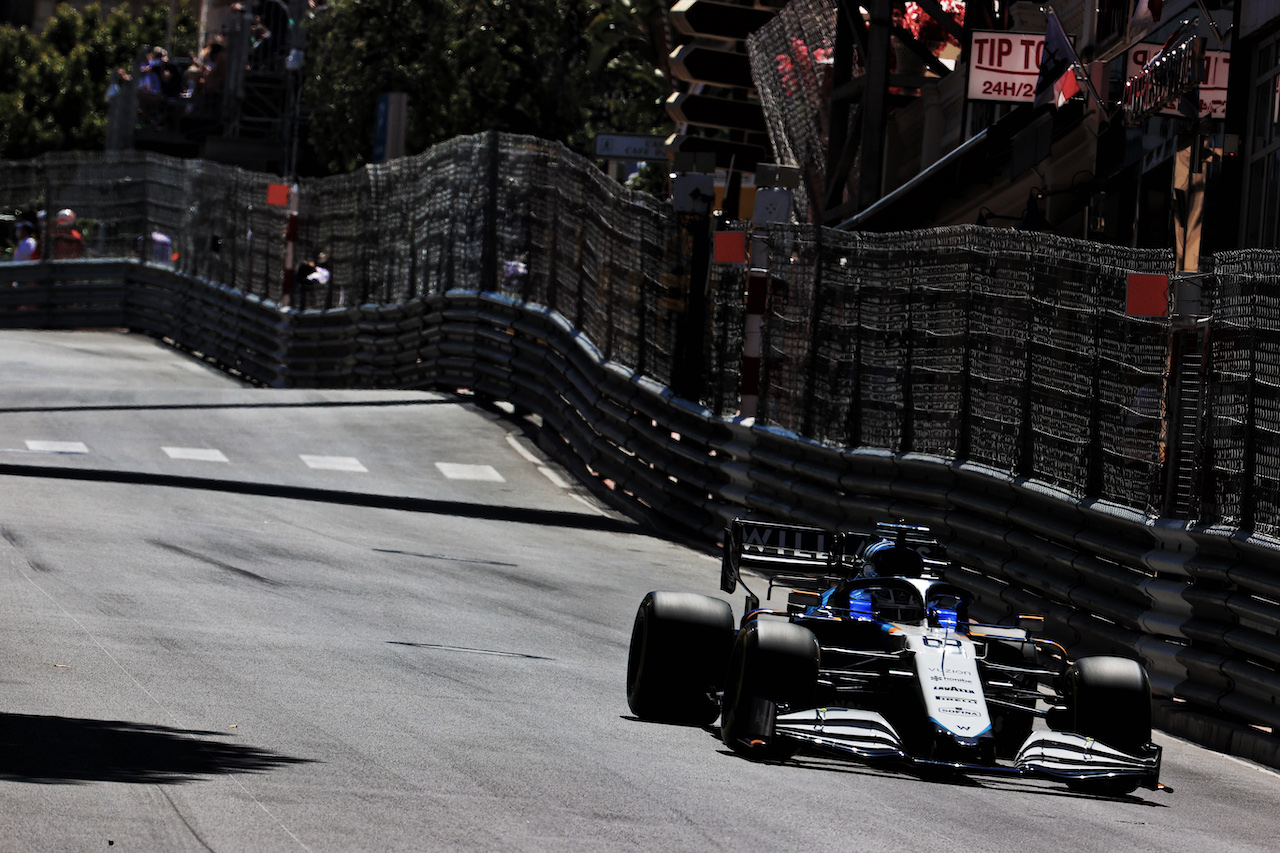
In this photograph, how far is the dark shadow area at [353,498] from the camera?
16.5 metres

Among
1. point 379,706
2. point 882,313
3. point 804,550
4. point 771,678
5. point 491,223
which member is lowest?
point 379,706

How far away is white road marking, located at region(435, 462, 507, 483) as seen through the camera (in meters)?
19.1

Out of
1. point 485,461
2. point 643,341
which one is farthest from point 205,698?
point 485,461

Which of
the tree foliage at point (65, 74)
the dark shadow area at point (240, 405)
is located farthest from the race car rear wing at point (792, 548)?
the tree foliage at point (65, 74)

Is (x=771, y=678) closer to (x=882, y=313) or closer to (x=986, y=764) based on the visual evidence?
(x=986, y=764)

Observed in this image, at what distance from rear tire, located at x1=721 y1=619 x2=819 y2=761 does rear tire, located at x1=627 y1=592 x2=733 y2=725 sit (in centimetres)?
71

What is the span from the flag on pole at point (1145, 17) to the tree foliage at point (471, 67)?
84.4 feet

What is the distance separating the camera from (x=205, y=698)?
305 inches

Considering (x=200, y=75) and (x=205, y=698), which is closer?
(x=205, y=698)

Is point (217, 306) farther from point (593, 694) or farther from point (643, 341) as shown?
point (593, 694)

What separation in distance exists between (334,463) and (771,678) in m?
12.3

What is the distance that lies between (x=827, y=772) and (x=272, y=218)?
2300 cm

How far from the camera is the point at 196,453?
18.8 metres

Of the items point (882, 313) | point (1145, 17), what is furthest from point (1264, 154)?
point (882, 313)
